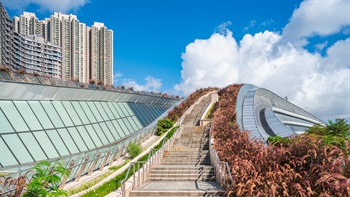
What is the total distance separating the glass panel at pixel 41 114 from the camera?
15.7 meters

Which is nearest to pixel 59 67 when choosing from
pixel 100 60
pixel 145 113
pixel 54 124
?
pixel 100 60

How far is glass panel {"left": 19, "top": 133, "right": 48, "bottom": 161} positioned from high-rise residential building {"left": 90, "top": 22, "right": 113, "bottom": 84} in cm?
9729

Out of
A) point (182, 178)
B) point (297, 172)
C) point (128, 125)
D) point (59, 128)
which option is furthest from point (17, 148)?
point (128, 125)

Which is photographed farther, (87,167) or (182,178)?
(182,178)

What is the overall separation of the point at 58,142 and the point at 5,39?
7772 cm

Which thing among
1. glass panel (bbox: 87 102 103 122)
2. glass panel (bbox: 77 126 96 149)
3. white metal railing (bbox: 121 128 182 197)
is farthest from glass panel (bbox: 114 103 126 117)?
white metal railing (bbox: 121 128 182 197)

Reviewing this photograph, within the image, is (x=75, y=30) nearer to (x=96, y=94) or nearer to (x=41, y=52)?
(x=41, y=52)

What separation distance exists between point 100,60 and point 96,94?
93.4m

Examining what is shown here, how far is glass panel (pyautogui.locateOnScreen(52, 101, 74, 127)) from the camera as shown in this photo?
57.3 feet

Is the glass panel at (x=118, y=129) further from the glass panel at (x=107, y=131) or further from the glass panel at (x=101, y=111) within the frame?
the glass panel at (x=107, y=131)

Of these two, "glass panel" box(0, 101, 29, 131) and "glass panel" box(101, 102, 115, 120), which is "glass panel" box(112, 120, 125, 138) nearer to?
"glass panel" box(101, 102, 115, 120)

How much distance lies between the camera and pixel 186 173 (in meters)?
13.1

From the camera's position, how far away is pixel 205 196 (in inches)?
379

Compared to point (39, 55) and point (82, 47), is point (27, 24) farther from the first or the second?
point (82, 47)
